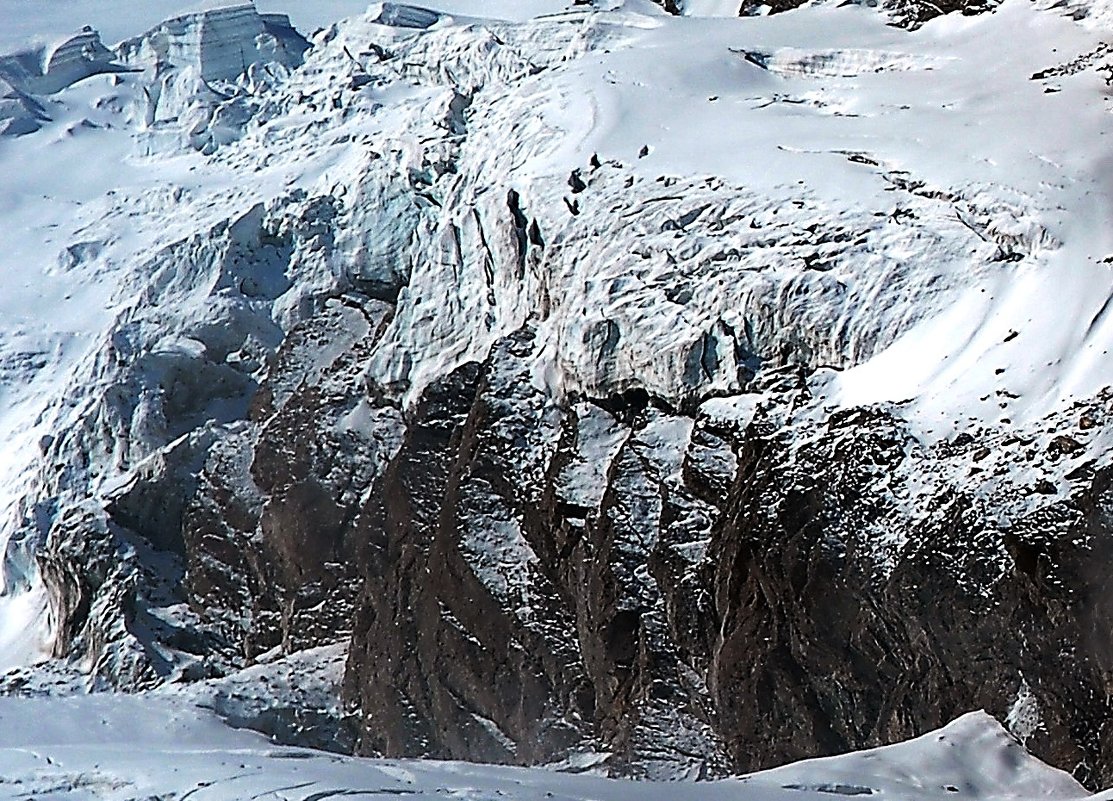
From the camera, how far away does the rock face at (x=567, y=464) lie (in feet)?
105

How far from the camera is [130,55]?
117688 millimetres

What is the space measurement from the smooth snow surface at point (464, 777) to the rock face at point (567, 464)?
43.2 inches

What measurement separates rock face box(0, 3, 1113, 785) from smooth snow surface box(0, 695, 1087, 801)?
3.60 ft

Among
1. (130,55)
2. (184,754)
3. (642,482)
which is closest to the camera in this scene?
(184,754)

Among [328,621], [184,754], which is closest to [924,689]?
[184,754]

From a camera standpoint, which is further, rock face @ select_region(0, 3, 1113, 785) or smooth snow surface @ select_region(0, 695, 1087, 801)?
rock face @ select_region(0, 3, 1113, 785)

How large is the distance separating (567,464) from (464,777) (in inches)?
655

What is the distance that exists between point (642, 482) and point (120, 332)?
1273 inches

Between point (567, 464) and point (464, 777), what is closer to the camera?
point (464, 777)

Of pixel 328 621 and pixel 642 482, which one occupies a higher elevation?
pixel 642 482

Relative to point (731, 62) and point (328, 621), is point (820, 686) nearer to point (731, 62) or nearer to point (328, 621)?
point (328, 621)

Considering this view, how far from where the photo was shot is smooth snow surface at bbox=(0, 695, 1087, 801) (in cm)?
2553

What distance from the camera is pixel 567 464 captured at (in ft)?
143

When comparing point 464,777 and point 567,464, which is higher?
point 464,777
